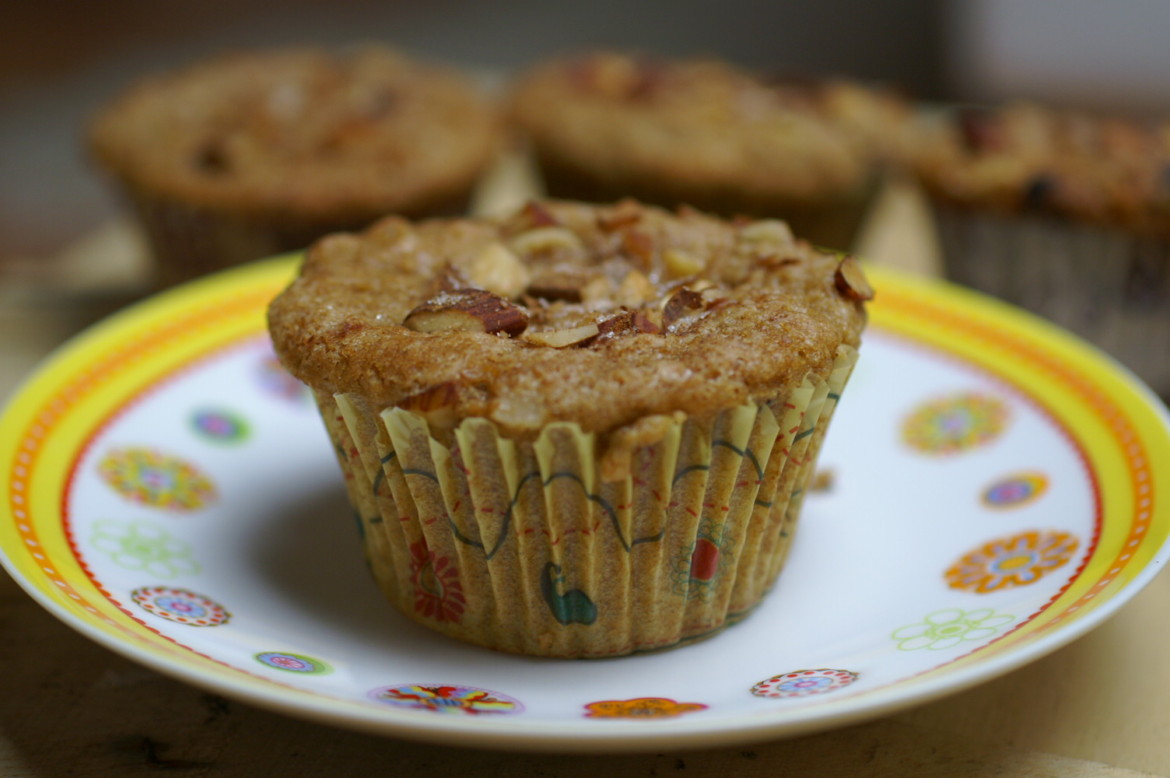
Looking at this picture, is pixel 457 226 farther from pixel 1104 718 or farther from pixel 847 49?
pixel 847 49

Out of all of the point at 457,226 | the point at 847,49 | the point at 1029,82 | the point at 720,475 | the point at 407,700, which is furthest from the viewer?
the point at 847,49

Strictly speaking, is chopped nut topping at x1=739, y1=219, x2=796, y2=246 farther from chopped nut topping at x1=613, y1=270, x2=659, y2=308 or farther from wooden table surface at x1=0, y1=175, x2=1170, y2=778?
wooden table surface at x1=0, y1=175, x2=1170, y2=778

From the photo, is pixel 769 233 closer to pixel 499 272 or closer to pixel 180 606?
pixel 499 272

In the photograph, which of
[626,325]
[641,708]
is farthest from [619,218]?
[641,708]

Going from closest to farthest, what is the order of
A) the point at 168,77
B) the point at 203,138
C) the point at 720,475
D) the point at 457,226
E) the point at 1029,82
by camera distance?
1. the point at 720,475
2. the point at 457,226
3. the point at 203,138
4. the point at 168,77
5. the point at 1029,82

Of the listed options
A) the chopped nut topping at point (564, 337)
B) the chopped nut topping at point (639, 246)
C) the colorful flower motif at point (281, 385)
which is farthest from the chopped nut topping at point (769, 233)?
the colorful flower motif at point (281, 385)

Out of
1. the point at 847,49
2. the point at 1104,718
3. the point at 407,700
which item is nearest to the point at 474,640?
the point at 407,700
